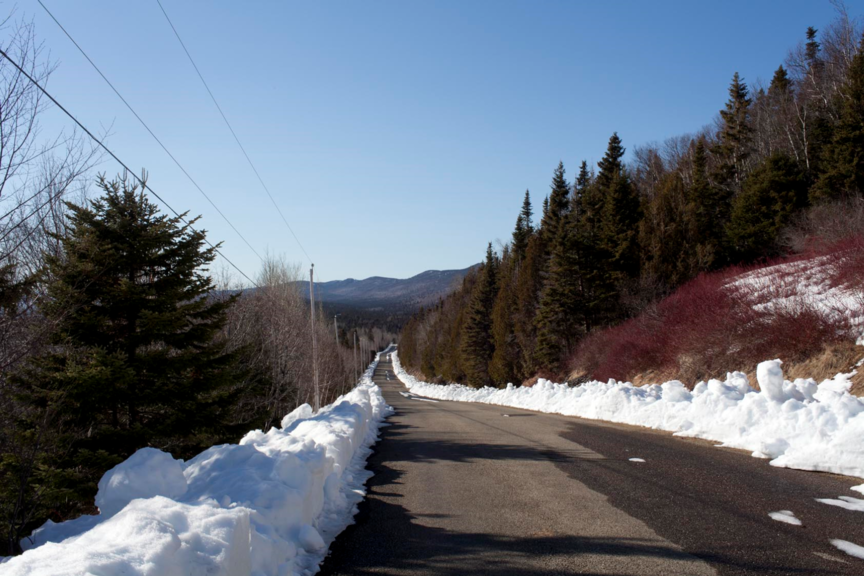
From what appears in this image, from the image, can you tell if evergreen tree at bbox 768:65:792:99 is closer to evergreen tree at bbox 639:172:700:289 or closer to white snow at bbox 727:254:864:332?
evergreen tree at bbox 639:172:700:289

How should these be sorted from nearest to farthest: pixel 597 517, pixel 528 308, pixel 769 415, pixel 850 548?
pixel 850 548, pixel 597 517, pixel 769 415, pixel 528 308

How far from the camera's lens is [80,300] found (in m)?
11.8

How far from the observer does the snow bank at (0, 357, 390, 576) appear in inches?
→ 114

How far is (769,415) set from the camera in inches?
372

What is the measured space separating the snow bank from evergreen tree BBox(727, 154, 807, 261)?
116 feet

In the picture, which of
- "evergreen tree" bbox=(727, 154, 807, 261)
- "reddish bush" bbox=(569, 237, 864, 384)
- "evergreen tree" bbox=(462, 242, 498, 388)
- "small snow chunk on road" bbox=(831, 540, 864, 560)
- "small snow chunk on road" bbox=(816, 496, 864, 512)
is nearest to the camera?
"small snow chunk on road" bbox=(831, 540, 864, 560)

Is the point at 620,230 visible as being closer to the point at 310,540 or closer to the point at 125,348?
the point at 125,348

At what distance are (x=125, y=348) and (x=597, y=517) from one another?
1172cm

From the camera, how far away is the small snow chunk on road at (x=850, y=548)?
4377mm

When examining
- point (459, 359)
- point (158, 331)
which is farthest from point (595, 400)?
point (459, 359)

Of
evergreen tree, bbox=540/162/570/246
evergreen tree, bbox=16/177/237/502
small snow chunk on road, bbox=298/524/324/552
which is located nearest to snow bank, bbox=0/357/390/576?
small snow chunk on road, bbox=298/524/324/552

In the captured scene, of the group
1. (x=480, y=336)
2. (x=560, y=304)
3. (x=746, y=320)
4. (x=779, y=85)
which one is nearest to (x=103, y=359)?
(x=746, y=320)

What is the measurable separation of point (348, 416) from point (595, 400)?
9.24 m

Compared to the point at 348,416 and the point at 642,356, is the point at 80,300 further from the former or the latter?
the point at 642,356
